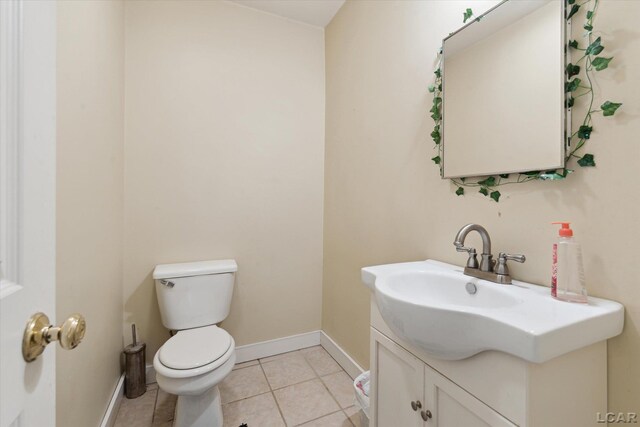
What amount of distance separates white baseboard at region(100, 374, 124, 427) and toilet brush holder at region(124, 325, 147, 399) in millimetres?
30

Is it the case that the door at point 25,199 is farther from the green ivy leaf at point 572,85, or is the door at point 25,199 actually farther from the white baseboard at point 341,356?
the white baseboard at point 341,356

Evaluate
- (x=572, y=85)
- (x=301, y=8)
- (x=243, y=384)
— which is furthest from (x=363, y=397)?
(x=301, y=8)

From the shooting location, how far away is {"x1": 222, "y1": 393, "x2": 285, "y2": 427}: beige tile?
1.46 metres

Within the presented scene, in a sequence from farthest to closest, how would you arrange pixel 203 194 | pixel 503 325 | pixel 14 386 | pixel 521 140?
pixel 203 194
pixel 521 140
pixel 503 325
pixel 14 386

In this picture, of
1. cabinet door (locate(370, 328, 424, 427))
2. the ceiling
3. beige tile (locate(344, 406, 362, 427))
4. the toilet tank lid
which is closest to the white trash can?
beige tile (locate(344, 406, 362, 427))

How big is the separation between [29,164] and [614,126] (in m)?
1.26

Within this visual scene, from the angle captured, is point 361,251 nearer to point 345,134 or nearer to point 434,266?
point 434,266

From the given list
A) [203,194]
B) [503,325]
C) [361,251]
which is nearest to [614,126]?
[503,325]

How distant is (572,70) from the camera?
80 centimetres

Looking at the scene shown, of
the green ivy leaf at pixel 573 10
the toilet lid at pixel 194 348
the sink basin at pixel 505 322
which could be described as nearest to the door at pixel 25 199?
the sink basin at pixel 505 322

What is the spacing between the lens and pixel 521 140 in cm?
92

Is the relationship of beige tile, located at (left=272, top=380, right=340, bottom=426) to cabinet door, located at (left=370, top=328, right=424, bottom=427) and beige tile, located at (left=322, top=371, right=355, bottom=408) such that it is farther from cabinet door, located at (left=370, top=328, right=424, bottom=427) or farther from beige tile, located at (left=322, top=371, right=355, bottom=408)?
cabinet door, located at (left=370, top=328, right=424, bottom=427)

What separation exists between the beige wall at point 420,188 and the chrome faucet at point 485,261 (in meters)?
0.06

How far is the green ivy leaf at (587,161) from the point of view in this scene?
30.1 inches
